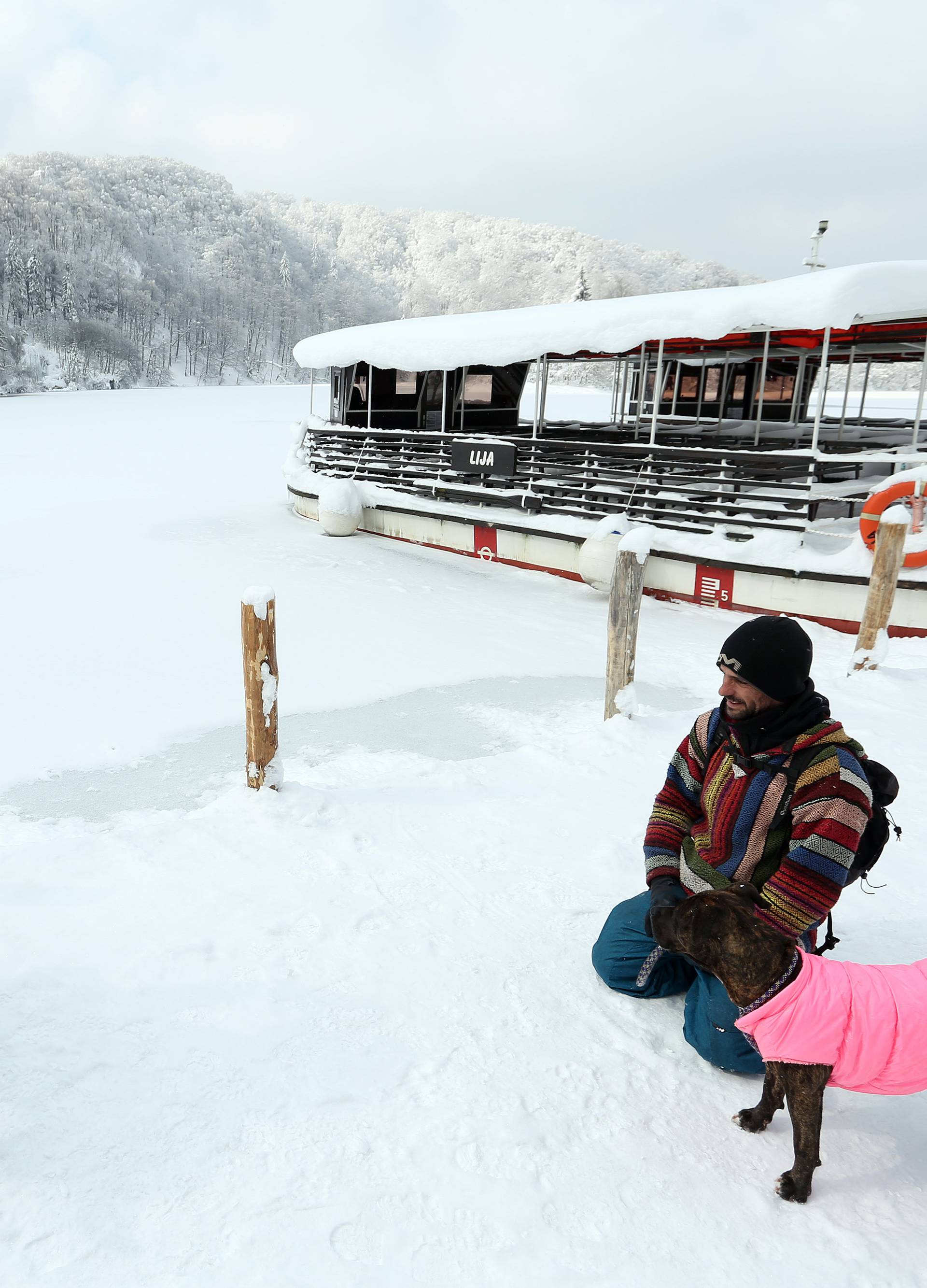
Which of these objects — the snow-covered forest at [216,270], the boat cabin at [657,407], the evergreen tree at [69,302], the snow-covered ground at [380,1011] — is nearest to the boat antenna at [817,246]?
the boat cabin at [657,407]

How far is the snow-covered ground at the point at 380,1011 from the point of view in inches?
77.1

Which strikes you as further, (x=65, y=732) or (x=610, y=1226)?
(x=65, y=732)

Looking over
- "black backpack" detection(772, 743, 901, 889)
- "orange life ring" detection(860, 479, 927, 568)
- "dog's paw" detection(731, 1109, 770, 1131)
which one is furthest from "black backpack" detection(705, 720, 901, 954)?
"orange life ring" detection(860, 479, 927, 568)

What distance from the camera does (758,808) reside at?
2311 mm

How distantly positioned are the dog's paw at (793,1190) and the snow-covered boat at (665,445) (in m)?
6.79

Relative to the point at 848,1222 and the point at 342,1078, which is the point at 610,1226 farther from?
the point at 342,1078

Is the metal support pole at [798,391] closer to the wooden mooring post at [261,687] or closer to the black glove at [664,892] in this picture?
the wooden mooring post at [261,687]

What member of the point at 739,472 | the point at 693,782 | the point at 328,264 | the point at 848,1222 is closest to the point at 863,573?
the point at 739,472

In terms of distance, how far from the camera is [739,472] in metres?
9.32

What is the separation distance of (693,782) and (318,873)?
181cm

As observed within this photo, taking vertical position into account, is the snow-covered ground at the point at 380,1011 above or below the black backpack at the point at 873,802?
below

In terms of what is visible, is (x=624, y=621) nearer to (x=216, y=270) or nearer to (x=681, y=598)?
(x=681, y=598)

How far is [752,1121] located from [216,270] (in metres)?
110

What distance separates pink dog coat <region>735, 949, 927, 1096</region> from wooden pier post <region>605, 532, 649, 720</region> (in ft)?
11.9
